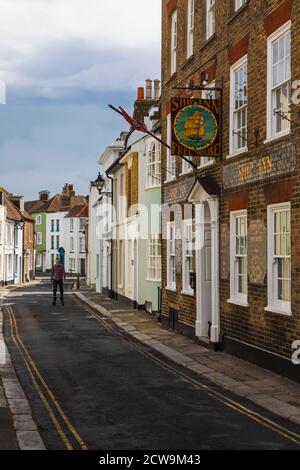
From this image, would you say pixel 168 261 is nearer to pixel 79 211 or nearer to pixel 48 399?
pixel 48 399

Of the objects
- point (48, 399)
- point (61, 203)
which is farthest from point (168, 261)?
point (61, 203)

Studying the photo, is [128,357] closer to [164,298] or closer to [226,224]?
[226,224]

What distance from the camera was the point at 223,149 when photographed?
680 inches

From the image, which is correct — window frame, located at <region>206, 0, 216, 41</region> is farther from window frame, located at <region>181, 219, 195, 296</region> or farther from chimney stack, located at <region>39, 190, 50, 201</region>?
chimney stack, located at <region>39, 190, 50, 201</region>

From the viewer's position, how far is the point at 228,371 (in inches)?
566

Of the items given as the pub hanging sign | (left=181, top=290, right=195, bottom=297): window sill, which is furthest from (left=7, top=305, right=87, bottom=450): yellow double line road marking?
the pub hanging sign

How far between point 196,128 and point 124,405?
26.9ft

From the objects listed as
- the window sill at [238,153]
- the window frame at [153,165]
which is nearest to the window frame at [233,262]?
the window sill at [238,153]

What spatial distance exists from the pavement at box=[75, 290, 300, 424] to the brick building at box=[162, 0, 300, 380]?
0.35m

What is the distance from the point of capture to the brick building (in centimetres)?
1357

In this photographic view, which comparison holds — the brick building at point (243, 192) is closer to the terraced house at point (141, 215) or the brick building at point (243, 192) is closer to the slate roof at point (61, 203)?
the terraced house at point (141, 215)

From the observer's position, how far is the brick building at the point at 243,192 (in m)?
13.6

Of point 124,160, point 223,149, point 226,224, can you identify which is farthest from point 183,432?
point 124,160
